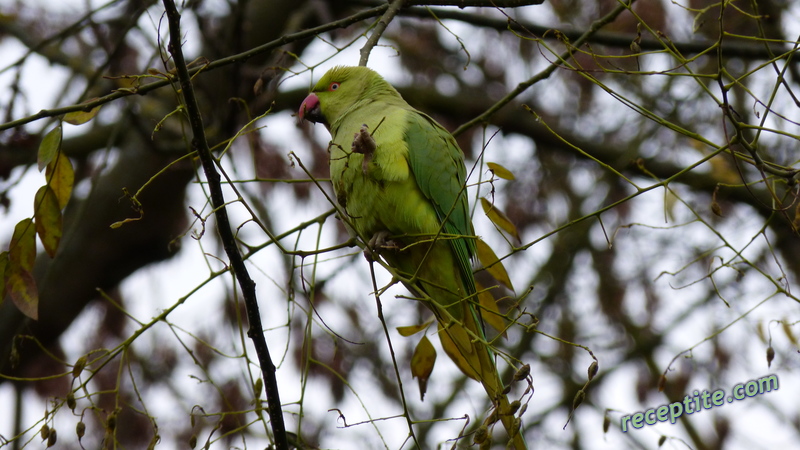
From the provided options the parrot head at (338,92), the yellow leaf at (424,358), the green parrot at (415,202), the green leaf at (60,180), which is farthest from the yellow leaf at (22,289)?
the parrot head at (338,92)

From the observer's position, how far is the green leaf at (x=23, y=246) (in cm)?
220

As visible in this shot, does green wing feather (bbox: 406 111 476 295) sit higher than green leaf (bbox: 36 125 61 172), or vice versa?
green wing feather (bbox: 406 111 476 295)

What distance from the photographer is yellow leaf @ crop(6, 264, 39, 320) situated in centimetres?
218

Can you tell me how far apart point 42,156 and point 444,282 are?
163 cm

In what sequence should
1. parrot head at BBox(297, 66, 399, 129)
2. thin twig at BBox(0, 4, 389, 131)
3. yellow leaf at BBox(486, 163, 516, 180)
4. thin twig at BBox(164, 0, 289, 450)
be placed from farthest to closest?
parrot head at BBox(297, 66, 399, 129), yellow leaf at BBox(486, 163, 516, 180), thin twig at BBox(0, 4, 389, 131), thin twig at BBox(164, 0, 289, 450)

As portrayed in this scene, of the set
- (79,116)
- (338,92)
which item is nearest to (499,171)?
(338,92)

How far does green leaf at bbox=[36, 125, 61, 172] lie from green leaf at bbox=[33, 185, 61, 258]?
11cm

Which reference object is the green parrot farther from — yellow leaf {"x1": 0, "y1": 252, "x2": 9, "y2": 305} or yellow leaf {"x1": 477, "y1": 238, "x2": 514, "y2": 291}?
yellow leaf {"x1": 0, "y1": 252, "x2": 9, "y2": 305}

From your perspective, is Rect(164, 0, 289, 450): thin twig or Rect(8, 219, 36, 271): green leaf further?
Rect(8, 219, 36, 271): green leaf

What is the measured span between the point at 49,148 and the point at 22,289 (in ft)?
1.42

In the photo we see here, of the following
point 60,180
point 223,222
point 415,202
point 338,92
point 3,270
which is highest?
point 338,92

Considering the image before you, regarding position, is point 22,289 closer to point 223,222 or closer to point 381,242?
point 223,222

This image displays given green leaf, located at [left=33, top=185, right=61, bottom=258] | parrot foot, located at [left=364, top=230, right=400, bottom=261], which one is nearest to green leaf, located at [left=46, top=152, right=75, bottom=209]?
green leaf, located at [left=33, top=185, right=61, bottom=258]

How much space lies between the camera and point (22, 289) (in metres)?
2.19
